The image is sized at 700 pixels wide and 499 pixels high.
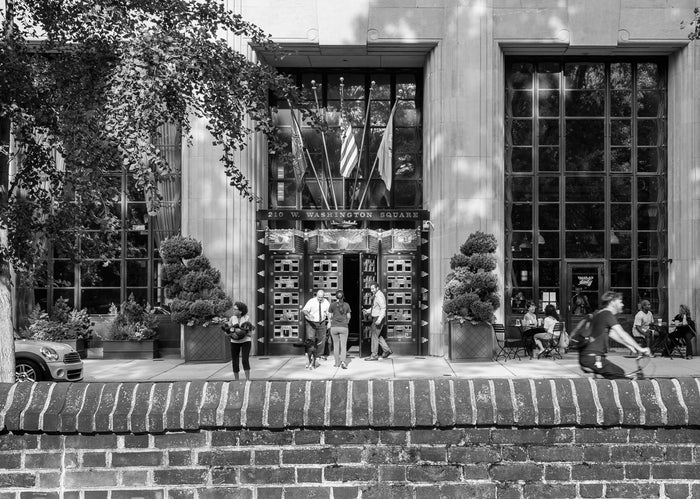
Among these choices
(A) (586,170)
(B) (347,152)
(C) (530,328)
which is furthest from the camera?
(A) (586,170)

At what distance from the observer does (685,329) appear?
2097 cm

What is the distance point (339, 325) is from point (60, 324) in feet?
28.6

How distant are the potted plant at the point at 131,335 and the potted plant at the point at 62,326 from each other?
664 millimetres

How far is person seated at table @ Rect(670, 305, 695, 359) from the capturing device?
20.9m

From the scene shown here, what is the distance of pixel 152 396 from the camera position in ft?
12.3

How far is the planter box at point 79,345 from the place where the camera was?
2120 centimetres

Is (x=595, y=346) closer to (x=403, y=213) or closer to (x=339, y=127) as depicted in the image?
(x=403, y=213)

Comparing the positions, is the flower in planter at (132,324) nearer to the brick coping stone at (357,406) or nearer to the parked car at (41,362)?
the parked car at (41,362)

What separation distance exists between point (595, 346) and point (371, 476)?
7.64 metres

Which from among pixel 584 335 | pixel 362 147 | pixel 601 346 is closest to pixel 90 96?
pixel 584 335

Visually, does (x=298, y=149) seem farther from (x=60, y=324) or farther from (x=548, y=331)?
(x=548, y=331)

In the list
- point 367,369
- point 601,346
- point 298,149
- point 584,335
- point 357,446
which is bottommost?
point 367,369

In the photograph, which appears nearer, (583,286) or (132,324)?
(132,324)

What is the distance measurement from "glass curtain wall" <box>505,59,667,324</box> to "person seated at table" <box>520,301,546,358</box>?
100 cm
